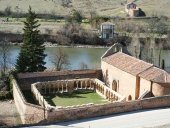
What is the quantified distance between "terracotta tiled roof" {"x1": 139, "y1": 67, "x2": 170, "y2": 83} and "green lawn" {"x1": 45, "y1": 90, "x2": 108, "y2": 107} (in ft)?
17.5

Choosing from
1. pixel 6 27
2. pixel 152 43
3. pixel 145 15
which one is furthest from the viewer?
pixel 145 15

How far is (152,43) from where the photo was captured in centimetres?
7650

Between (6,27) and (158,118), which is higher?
(6,27)

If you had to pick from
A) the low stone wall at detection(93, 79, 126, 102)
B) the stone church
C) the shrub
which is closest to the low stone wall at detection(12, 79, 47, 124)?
the shrub

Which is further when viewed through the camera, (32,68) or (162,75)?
(32,68)

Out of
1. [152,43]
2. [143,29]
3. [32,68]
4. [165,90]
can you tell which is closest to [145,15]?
[143,29]

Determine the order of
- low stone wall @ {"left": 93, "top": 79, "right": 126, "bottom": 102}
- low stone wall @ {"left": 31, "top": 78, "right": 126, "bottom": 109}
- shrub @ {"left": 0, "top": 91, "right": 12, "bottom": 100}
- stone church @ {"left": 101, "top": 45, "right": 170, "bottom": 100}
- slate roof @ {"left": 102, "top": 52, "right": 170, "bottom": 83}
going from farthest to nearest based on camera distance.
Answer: shrub @ {"left": 0, "top": 91, "right": 12, "bottom": 100}, low stone wall @ {"left": 31, "top": 78, "right": 126, "bottom": 109}, low stone wall @ {"left": 93, "top": 79, "right": 126, "bottom": 102}, slate roof @ {"left": 102, "top": 52, "right": 170, "bottom": 83}, stone church @ {"left": 101, "top": 45, "right": 170, "bottom": 100}

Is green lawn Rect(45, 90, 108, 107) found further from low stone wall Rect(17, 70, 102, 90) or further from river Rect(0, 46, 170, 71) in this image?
river Rect(0, 46, 170, 71)

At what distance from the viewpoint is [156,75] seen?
35.7 metres

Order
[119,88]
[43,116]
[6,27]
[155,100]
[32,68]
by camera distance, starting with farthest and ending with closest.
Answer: [6,27]
[32,68]
[119,88]
[155,100]
[43,116]

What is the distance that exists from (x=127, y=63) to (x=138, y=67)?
6.79 feet

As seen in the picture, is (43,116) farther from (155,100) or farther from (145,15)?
(145,15)

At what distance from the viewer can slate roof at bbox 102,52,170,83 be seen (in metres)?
35.4

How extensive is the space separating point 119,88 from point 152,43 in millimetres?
37929
